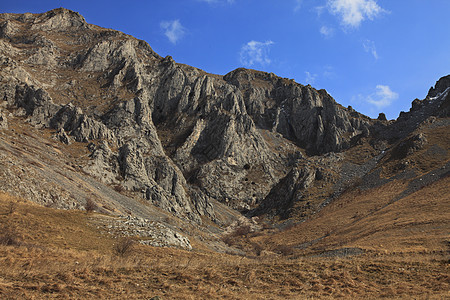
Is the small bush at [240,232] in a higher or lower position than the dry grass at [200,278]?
lower

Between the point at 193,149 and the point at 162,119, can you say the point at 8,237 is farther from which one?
the point at 162,119

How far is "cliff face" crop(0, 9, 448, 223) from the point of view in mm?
96188

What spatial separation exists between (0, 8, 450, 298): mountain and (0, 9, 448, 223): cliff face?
633 mm

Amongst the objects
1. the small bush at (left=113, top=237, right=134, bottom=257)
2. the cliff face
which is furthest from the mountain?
the small bush at (left=113, top=237, right=134, bottom=257)

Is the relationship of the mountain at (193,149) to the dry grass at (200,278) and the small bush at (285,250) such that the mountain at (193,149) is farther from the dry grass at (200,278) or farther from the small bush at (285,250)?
the dry grass at (200,278)

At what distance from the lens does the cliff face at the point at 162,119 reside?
316ft

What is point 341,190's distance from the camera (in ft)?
325

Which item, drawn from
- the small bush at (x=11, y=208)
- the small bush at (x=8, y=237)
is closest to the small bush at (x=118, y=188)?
the small bush at (x=11, y=208)

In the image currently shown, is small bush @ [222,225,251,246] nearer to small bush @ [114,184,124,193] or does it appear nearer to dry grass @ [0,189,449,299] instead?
small bush @ [114,184,124,193]

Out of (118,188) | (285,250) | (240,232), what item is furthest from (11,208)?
(240,232)

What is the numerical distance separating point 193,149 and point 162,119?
2806cm

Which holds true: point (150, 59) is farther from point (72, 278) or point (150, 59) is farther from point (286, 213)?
point (72, 278)

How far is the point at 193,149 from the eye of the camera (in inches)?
5325

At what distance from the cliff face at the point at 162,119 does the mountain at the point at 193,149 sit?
24.9 inches
